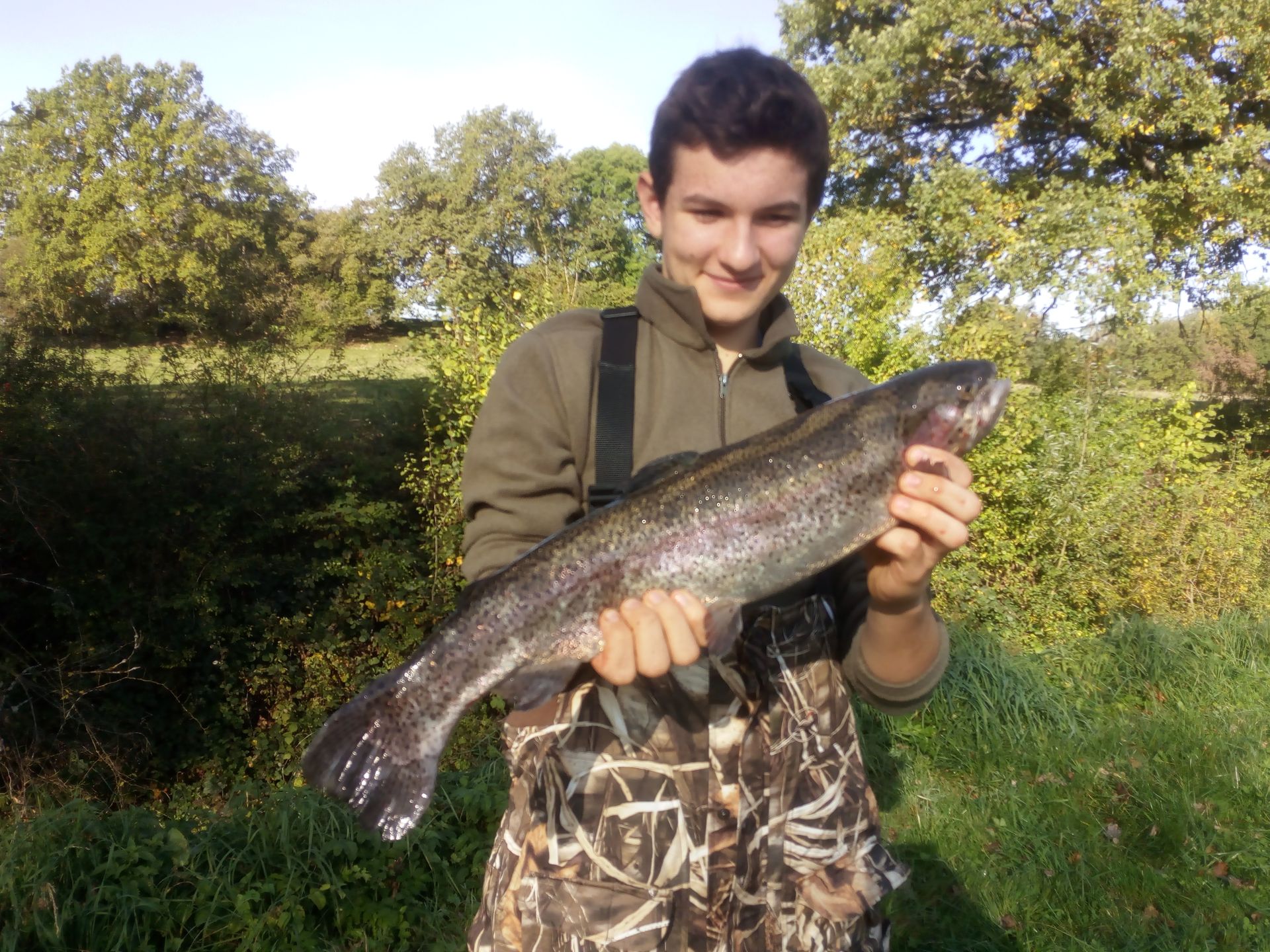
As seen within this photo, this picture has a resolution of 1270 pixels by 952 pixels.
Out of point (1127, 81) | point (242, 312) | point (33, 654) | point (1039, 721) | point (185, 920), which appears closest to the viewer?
point (185, 920)

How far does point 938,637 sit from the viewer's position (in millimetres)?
2268

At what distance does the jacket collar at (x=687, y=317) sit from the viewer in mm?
2219

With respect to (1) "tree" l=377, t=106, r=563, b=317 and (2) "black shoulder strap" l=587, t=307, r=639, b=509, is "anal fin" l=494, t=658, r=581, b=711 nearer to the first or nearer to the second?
(2) "black shoulder strap" l=587, t=307, r=639, b=509

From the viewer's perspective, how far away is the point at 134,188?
77.6 feet

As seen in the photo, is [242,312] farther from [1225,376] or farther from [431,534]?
[1225,376]

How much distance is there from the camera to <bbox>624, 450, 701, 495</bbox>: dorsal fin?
2.15m

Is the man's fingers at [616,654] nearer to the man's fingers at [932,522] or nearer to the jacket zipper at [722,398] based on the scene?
the jacket zipper at [722,398]

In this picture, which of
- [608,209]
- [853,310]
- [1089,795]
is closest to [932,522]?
[1089,795]

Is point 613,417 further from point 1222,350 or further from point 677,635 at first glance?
point 1222,350

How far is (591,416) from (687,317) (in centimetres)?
37

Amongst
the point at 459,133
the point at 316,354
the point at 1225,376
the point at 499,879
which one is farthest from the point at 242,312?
the point at 459,133

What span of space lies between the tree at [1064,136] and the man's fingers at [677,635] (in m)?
11.4

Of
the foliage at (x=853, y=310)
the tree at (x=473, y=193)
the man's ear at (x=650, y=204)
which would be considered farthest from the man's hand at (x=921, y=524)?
the tree at (x=473, y=193)

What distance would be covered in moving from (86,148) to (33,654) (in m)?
21.3
